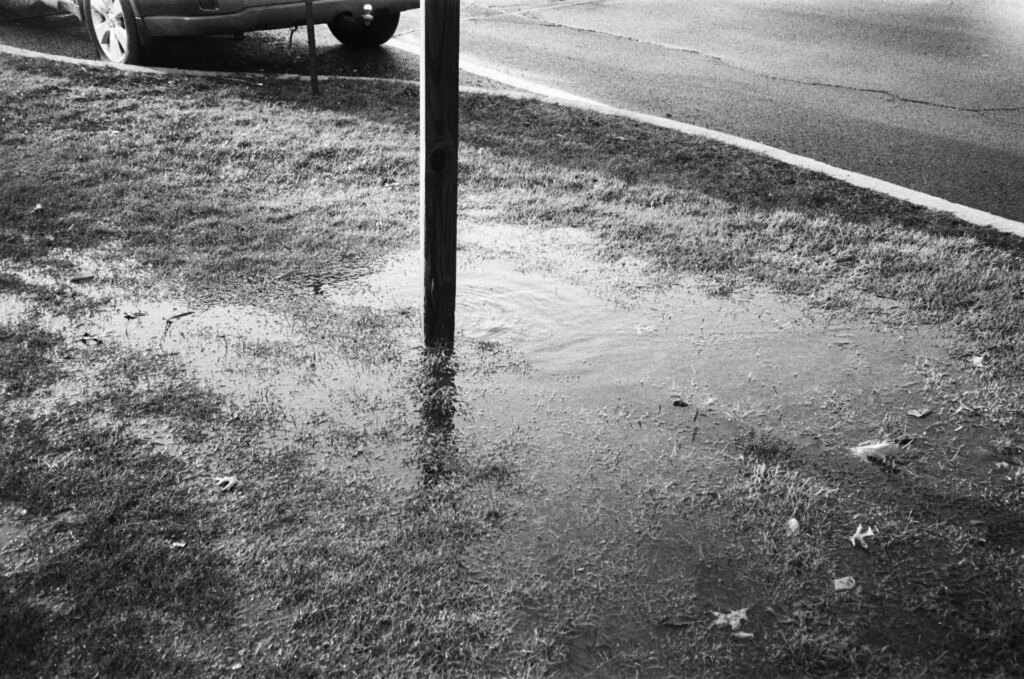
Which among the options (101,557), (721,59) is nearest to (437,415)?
(101,557)

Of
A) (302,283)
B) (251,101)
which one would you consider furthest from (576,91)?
(302,283)

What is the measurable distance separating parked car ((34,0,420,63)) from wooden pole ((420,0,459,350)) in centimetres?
540

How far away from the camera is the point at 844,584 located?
8.97ft

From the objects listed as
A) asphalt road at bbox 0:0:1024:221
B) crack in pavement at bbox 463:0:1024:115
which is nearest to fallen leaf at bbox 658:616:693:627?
asphalt road at bbox 0:0:1024:221

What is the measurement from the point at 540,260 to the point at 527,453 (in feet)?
5.37

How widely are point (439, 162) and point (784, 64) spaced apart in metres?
6.86

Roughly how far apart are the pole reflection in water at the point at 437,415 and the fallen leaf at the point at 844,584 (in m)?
1.25

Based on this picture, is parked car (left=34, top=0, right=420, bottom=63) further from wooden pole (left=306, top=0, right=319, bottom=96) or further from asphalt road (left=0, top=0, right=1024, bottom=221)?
wooden pole (left=306, top=0, right=319, bottom=96)

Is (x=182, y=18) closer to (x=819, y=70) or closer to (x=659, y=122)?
(x=659, y=122)

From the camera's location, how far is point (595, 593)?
266 cm

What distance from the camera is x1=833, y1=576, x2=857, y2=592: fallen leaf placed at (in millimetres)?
2719

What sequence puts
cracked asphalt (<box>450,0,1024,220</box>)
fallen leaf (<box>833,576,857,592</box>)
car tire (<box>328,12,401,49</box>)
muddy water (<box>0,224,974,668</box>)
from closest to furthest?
fallen leaf (<box>833,576,857,592</box>), muddy water (<box>0,224,974,668</box>), cracked asphalt (<box>450,0,1024,220</box>), car tire (<box>328,12,401,49</box>)

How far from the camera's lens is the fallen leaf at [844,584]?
2.72 metres

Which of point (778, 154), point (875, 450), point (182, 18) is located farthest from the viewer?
point (182, 18)
